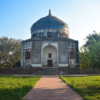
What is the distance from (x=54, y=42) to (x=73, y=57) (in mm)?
4907

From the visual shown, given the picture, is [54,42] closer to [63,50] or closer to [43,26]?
[63,50]

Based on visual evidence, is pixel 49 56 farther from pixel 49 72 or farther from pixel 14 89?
pixel 14 89

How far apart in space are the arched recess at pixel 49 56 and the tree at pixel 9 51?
12.2m

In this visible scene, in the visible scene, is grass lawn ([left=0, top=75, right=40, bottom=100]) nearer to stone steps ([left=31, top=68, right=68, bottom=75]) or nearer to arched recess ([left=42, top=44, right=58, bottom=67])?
stone steps ([left=31, top=68, right=68, bottom=75])

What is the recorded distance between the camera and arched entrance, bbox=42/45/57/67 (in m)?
25.9

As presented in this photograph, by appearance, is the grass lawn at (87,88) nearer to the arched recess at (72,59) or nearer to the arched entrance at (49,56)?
the arched recess at (72,59)

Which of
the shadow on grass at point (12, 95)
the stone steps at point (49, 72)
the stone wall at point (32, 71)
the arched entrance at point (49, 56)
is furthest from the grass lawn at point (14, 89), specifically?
the arched entrance at point (49, 56)

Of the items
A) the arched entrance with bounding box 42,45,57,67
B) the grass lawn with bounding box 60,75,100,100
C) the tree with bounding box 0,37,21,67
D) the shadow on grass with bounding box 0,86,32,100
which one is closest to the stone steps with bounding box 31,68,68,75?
the arched entrance with bounding box 42,45,57,67

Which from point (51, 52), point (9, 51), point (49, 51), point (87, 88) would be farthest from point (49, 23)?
point (87, 88)

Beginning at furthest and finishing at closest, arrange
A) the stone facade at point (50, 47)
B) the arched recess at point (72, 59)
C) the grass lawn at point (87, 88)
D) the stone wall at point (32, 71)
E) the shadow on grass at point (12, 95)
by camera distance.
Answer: the arched recess at point (72, 59)
the stone facade at point (50, 47)
the stone wall at point (32, 71)
the grass lawn at point (87, 88)
the shadow on grass at point (12, 95)

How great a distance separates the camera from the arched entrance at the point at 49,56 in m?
25.9

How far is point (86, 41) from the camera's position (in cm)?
2952

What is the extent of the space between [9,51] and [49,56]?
14.0 m

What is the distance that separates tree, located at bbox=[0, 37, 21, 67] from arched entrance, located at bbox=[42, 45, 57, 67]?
40.2 feet
